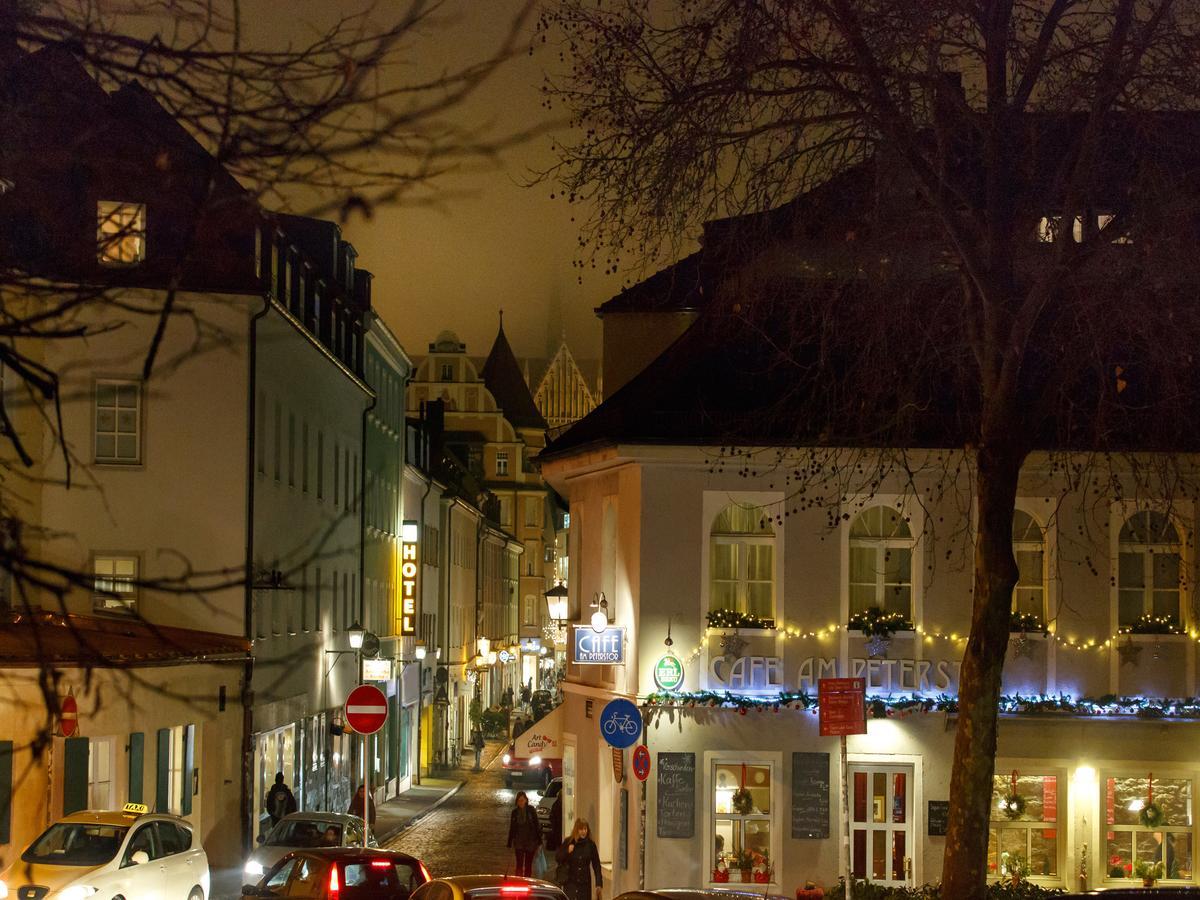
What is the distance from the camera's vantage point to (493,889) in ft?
50.1

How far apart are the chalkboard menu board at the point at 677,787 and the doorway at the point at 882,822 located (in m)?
2.43

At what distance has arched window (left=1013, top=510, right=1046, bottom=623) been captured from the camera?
85.0 ft

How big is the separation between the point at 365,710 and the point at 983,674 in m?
10.2

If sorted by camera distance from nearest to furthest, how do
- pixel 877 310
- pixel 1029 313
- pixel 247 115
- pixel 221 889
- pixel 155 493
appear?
pixel 247 115
pixel 1029 313
pixel 877 310
pixel 221 889
pixel 155 493

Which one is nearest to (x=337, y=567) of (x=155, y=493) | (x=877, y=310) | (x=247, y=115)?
(x=155, y=493)

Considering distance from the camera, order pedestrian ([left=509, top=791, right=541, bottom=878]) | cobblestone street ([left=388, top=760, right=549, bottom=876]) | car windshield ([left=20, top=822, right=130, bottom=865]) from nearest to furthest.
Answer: car windshield ([left=20, top=822, right=130, bottom=865]) → pedestrian ([left=509, top=791, right=541, bottom=878]) → cobblestone street ([left=388, top=760, right=549, bottom=876])

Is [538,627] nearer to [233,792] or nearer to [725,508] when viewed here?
[233,792]

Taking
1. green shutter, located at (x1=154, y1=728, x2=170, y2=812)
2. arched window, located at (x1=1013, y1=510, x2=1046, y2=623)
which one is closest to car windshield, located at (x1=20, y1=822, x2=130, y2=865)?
green shutter, located at (x1=154, y1=728, x2=170, y2=812)

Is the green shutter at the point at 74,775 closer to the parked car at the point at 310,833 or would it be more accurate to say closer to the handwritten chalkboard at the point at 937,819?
the parked car at the point at 310,833

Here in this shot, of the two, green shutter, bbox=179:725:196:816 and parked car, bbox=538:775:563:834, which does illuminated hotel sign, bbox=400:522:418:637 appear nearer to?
parked car, bbox=538:775:563:834

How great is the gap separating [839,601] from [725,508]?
7.48 ft

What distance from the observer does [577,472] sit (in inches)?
1157

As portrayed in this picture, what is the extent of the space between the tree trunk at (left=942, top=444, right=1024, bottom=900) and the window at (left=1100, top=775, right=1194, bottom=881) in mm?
10520

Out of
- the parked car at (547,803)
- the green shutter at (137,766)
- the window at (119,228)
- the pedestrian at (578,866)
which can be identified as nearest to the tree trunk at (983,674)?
the pedestrian at (578,866)
